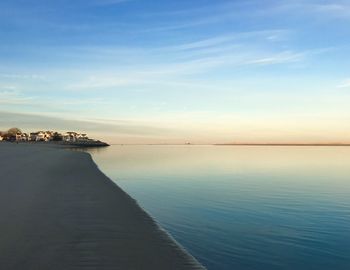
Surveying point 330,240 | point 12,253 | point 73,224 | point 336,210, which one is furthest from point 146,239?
point 336,210

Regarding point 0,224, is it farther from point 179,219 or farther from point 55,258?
point 179,219

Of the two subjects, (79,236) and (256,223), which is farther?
(256,223)

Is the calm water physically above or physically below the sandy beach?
below

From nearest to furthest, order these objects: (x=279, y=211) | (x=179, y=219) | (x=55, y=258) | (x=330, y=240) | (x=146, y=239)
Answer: (x=55, y=258) → (x=146, y=239) → (x=330, y=240) → (x=179, y=219) → (x=279, y=211)

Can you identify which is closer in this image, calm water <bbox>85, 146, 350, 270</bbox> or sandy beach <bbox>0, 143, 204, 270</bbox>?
sandy beach <bbox>0, 143, 204, 270</bbox>

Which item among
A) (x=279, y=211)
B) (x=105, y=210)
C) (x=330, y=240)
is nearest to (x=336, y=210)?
(x=279, y=211)

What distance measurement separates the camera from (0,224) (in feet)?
43.6

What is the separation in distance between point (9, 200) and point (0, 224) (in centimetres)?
510

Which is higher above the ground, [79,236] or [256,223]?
[79,236]

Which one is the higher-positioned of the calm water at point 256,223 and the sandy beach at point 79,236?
the sandy beach at point 79,236

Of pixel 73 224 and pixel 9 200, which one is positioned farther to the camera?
pixel 9 200

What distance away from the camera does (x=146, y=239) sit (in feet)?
42.1

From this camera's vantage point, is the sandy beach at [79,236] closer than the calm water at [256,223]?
Yes

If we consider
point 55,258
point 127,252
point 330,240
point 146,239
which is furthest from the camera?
point 330,240
